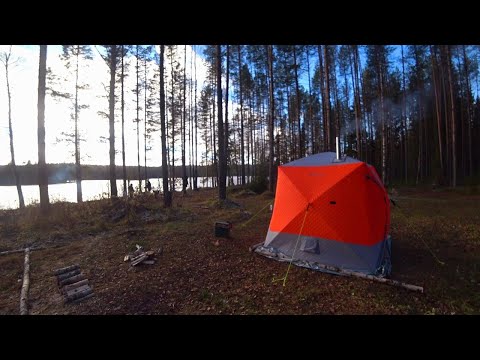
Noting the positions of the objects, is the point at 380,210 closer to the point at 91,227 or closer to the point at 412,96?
the point at 91,227

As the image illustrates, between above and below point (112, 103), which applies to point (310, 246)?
below

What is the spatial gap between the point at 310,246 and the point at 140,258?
154 inches

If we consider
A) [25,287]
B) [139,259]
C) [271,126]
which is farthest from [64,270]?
[271,126]

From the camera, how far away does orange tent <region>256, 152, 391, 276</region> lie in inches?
182

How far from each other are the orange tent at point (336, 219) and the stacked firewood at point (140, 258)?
2.75 metres

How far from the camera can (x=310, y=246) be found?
16.5 feet

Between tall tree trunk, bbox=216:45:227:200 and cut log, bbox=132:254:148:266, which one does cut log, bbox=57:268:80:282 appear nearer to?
cut log, bbox=132:254:148:266

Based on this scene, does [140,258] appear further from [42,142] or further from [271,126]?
[271,126]

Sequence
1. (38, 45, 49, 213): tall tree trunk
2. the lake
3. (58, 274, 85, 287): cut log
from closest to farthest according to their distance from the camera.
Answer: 1. (58, 274, 85, 287): cut log
2. (38, 45, 49, 213): tall tree trunk
3. the lake

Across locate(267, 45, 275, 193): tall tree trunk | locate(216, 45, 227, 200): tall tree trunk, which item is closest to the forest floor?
locate(216, 45, 227, 200): tall tree trunk

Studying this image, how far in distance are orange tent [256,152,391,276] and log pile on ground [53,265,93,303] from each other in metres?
3.76
